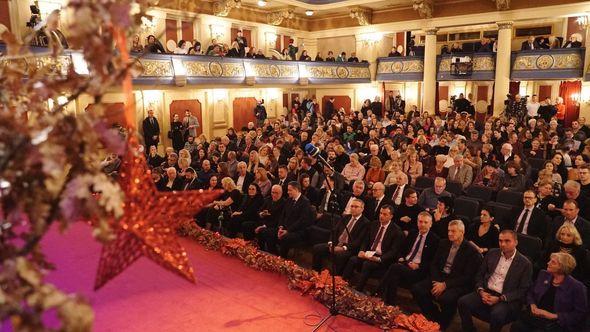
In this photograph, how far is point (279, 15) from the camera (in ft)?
63.0

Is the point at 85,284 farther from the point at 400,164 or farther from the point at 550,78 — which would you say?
the point at 550,78

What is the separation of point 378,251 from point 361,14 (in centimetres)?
1569

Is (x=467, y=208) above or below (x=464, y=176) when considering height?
below

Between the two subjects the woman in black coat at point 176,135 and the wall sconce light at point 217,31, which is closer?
the woman in black coat at point 176,135

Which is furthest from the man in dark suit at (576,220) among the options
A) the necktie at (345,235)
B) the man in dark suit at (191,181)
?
the man in dark suit at (191,181)

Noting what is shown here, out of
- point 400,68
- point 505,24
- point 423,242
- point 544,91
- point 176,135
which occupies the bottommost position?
point 423,242

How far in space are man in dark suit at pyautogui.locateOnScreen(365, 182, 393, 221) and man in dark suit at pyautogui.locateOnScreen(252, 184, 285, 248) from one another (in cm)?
127

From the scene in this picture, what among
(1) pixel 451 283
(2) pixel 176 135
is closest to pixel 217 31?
(2) pixel 176 135

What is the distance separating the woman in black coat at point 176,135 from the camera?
1451 centimetres

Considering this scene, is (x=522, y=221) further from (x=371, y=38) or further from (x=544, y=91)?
(x=371, y=38)

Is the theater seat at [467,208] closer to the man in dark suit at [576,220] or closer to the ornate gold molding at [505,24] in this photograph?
the man in dark suit at [576,220]

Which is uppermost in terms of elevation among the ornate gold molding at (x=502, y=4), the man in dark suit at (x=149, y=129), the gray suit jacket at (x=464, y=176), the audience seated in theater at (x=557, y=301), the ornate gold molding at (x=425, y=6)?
the ornate gold molding at (x=425, y=6)

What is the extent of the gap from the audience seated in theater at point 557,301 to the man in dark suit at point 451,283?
26.2 inches

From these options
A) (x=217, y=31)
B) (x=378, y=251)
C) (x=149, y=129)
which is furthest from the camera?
(x=217, y=31)
